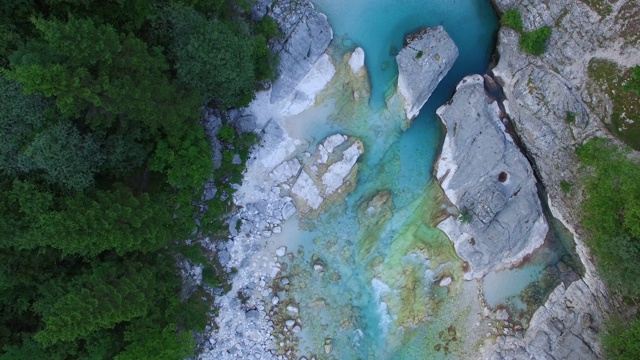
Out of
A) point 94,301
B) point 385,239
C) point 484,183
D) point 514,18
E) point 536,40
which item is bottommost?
point 94,301

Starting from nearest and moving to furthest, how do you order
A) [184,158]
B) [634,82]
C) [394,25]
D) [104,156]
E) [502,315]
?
[104,156] → [184,158] → [634,82] → [394,25] → [502,315]

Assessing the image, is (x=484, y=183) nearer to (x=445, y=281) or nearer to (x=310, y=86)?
(x=445, y=281)

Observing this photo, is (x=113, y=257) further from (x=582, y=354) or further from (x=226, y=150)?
(x=582, y=354)

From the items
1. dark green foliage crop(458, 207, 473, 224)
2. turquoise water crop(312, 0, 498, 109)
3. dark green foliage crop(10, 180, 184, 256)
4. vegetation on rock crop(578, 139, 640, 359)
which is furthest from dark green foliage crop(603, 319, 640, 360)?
dark green foliage crop(10, 180, 184, 256)

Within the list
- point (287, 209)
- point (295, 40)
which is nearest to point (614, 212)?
point (287, 209)

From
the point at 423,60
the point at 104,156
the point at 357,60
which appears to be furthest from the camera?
the point at 357,60

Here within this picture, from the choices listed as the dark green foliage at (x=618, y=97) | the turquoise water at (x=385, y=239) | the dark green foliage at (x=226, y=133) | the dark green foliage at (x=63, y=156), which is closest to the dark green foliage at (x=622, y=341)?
the turquoise water at (x=385, y=239)

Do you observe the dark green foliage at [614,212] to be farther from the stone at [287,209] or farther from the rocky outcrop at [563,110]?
the stone at [287,209]
